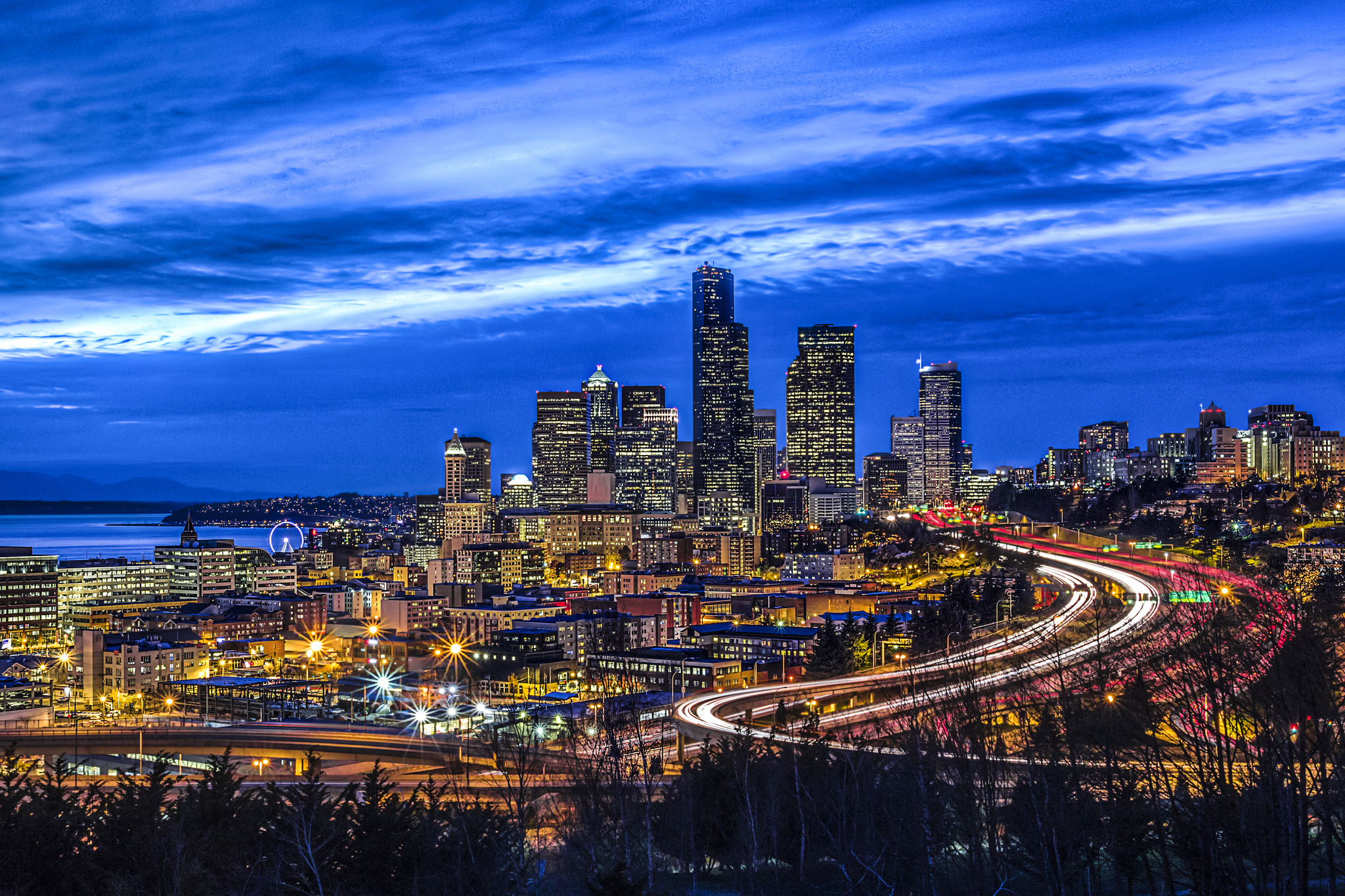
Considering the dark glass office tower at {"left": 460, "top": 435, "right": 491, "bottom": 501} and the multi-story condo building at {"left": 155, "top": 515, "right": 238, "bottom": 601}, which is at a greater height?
the dark glass office tower at {"left": 460, "top": 435, "right": 491, "bottom": 501}

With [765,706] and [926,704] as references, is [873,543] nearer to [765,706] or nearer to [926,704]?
[765,706]

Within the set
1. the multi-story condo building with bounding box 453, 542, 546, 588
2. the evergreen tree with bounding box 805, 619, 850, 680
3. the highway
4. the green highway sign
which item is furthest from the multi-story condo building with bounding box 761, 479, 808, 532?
the green highway sign

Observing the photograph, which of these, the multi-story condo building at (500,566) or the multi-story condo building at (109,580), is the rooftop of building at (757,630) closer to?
the multi-story condo building at (500,566)

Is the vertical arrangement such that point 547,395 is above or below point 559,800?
above

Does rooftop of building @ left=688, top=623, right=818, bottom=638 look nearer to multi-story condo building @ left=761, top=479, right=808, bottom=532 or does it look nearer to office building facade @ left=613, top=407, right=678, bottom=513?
multi-story condo building @ left=761, top=479, right=808, bottom=532

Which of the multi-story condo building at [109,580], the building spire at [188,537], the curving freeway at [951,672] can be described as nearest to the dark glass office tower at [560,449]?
the building spire at [188,537]

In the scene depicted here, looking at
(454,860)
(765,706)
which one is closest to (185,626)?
(765,706)
